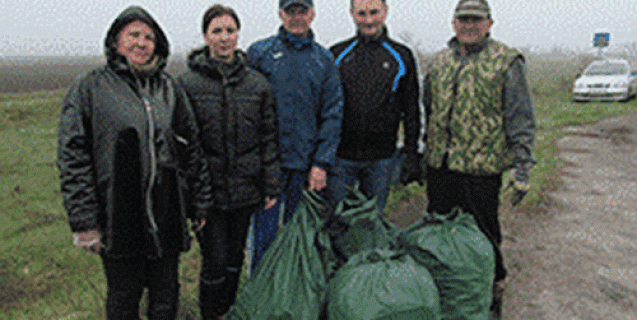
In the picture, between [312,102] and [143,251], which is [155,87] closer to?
[143,251]

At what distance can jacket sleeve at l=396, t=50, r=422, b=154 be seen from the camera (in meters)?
2.76

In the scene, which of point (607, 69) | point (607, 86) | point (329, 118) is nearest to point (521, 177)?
point (329, 118)

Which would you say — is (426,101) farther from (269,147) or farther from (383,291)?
(383,291)

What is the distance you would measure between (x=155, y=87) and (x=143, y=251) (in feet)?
2.40

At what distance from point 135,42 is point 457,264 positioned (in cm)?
181

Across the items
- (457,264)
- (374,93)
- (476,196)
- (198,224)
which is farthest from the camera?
(374,93)

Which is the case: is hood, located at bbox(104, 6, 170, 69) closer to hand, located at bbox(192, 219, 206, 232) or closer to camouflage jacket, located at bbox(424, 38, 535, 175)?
hand, located at bbox(192, 219, 206, 232)

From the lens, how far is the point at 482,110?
2.46 m

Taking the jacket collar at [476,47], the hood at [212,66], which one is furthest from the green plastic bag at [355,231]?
the jacket collar at [476,47]

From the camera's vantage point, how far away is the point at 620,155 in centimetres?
706

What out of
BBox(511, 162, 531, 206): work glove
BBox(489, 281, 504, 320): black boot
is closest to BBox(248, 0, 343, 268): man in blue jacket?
BBox(511, 162, 531, 206): work glove

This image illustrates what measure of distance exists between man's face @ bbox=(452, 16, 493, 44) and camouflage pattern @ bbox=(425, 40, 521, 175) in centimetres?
8

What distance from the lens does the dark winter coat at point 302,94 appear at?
7.89 feet

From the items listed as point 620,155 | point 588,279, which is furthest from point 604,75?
point 588,279
